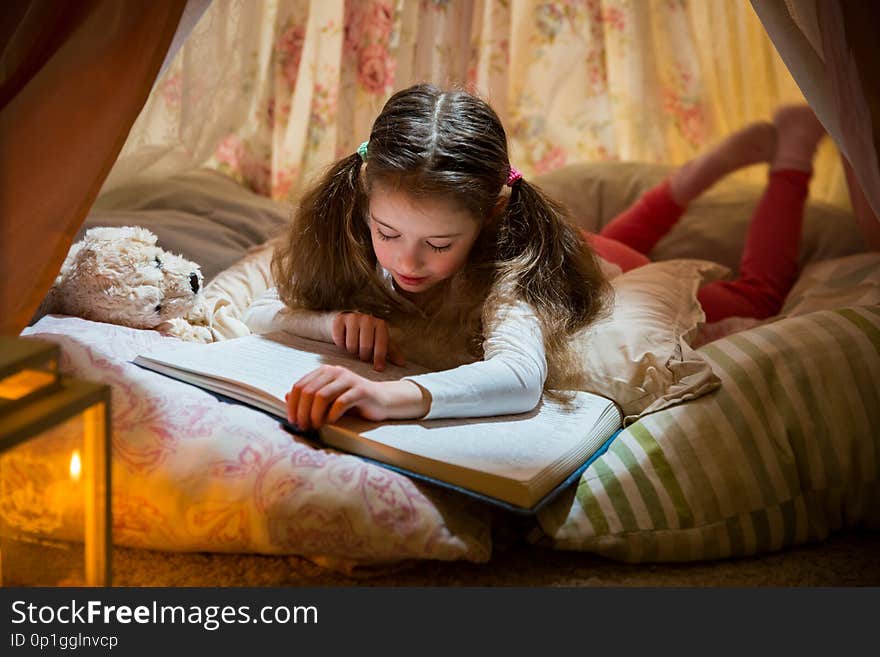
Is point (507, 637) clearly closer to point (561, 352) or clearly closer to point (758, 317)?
point (561, 352)

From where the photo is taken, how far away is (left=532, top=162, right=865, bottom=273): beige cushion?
2068 mm

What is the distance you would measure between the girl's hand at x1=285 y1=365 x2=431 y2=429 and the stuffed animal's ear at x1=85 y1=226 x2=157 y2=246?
1.36 feet

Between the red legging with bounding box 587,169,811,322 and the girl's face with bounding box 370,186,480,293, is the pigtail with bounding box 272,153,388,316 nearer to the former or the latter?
the girl's face with bounding box 370,186,480,293

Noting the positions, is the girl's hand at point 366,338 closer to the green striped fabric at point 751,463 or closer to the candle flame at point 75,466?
the green striped fabric at point 751,463

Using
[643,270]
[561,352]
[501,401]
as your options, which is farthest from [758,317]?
[501,401]

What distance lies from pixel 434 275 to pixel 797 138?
1.07m

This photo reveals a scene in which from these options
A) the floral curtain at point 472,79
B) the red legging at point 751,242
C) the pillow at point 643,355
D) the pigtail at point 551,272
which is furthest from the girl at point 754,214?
the pigtail at point 551,272

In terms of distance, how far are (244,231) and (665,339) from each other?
909mm

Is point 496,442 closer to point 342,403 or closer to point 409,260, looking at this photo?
point 342,403

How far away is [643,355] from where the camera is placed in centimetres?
142

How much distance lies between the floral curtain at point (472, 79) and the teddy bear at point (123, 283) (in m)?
0.41

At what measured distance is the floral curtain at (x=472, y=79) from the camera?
1.91 metres

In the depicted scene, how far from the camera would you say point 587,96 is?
248cm

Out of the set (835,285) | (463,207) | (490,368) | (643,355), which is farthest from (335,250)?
(835,285)
